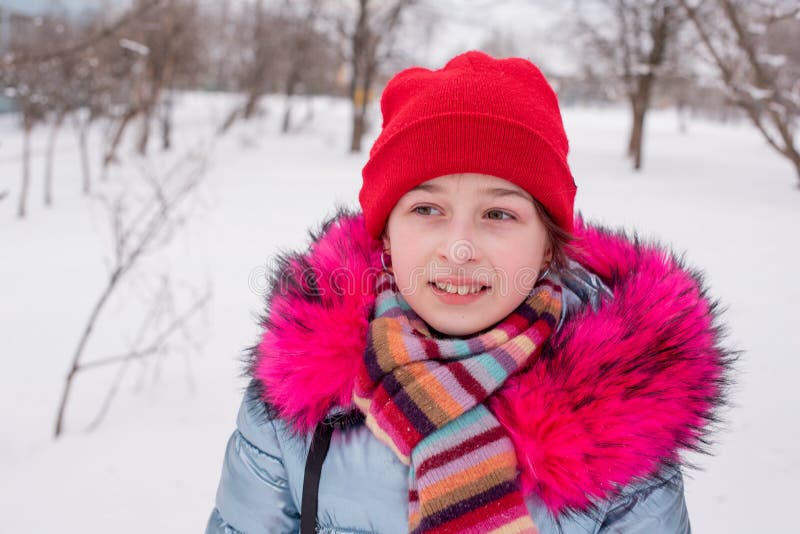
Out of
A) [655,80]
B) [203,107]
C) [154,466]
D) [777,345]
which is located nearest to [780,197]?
[655,80]

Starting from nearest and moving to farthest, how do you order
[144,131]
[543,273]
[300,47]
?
[543,273]
[144,131]
[300,47]

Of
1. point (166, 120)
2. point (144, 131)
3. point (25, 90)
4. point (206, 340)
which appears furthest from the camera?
point (166, 120)

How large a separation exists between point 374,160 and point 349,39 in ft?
49.6

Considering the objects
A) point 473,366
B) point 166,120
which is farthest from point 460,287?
point 166,120

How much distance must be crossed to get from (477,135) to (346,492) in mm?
690

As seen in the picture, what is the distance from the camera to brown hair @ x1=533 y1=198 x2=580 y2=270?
1.11 meters

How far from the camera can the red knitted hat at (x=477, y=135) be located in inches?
41.4

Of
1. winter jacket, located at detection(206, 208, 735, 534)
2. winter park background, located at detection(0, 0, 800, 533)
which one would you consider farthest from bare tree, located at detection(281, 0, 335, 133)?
winter jacket, located at detection(206, 208, 735, 534)

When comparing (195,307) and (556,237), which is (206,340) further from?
(556,237)

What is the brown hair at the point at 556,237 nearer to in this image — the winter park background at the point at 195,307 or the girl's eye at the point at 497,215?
the girl's eye at the point at 497,215

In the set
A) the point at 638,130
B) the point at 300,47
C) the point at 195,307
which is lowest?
the point at 195,307

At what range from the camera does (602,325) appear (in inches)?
42.3

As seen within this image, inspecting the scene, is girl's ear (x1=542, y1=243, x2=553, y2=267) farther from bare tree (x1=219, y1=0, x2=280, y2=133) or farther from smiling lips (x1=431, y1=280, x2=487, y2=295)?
bare tree (x1=219, y1=0, x2=280, y2=133)

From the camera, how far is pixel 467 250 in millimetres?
993
